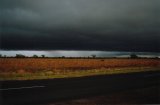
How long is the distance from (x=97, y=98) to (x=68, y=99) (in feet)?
4.61

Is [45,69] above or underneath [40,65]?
underneath

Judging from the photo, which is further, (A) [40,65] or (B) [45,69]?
(A) [40,65]

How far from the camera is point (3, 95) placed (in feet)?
40.8

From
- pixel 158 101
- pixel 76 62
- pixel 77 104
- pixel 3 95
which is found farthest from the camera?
pixel 76 62

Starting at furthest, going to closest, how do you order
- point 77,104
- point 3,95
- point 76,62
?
point 76,62 < point 3,95 < point 77,104

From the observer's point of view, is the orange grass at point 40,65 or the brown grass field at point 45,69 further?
the orange grass at point 40,65

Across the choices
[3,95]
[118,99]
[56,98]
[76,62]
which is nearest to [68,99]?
[56,98]

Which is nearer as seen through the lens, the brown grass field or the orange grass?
the brown grass field

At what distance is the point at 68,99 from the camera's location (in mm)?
11477

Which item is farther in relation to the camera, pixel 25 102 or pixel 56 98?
pixel 56 98

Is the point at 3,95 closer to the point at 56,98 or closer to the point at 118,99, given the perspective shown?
the point at 56,98

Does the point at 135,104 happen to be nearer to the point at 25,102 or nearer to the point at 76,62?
the point at 25,102

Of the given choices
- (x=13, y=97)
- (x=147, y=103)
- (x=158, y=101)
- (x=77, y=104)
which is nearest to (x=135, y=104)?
(x=147, y=103)

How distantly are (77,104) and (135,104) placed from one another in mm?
2450
